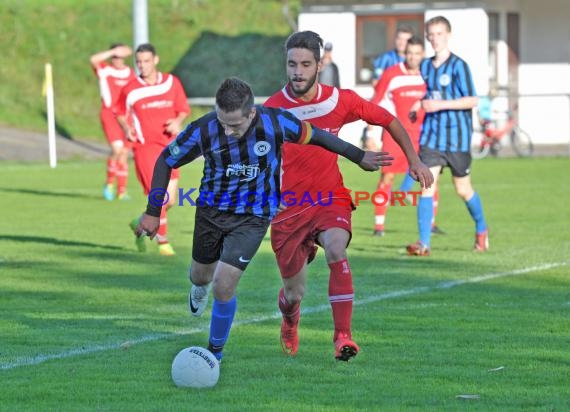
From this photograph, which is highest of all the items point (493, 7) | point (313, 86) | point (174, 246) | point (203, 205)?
point (493, 7)

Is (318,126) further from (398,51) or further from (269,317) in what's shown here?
(398,51)

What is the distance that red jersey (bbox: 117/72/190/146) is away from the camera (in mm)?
13477

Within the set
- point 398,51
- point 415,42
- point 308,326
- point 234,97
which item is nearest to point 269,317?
point 308,326

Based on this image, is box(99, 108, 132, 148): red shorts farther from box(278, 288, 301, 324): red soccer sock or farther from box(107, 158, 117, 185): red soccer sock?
box(278, 288, 301, 324): red soccer sock

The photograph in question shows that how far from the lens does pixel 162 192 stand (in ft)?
23.5

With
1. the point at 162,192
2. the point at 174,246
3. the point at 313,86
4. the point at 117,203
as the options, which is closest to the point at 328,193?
the point at 313,86

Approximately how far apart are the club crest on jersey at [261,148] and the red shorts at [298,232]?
773 mm

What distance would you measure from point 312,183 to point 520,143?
77.1ft

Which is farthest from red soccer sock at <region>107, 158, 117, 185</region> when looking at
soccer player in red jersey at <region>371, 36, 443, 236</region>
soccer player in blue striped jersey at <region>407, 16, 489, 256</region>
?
soccer player in blue striped jersey at <region>407, 16, 489, 256</region>

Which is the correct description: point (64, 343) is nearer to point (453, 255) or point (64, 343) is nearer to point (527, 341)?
point (527, 341)

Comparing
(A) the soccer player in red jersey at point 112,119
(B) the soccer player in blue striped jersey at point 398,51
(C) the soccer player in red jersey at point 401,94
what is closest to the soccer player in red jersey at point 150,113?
(C) the soccer player in red jersey at point 401,94

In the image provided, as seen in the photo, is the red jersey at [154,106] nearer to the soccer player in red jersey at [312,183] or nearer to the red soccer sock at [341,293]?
the soccer player in red jersey at [312,183]

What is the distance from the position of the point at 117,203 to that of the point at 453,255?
7990 mm

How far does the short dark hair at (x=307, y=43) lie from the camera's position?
7.65 m
